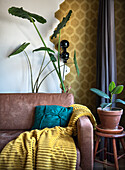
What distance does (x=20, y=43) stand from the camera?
10.2 ft

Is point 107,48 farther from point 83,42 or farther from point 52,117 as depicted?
point 52,117

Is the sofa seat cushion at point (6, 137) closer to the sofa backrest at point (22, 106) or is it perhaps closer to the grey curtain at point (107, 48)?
the sofa backrest at point (22, 106)

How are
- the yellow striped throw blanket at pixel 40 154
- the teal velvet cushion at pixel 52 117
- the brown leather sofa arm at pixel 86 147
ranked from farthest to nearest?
the teal velvet cushion at pixel 52 117 → the brown leather sofa arm at pixel 86 147 → the yellow striped throw blanket at pixel 40 154

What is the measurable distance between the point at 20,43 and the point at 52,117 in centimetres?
158

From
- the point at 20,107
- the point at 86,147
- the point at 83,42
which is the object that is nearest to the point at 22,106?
the point at 20,107

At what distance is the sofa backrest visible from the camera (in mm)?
2400

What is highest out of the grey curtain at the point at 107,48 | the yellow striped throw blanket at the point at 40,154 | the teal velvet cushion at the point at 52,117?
the grey curtain at the point at 107,48

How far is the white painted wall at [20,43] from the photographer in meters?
3.12

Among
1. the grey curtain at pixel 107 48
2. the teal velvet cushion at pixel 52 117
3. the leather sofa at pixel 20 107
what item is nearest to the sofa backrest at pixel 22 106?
the leather sofa at pixel 20 107

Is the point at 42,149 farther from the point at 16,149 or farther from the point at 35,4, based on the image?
the point at 35,4

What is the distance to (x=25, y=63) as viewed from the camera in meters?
3.13

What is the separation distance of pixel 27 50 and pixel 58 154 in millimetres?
2072

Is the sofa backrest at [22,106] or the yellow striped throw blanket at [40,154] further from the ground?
the sofa backrest at [22,106]

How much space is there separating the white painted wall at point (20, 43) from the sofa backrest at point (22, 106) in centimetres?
58
